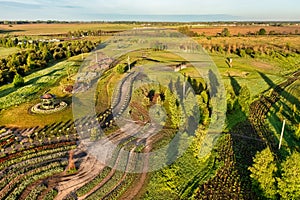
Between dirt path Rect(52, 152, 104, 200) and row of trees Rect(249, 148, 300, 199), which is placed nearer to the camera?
row of trees Rect(249, 148, 300, 199)

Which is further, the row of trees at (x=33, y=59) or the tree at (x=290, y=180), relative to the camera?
the row of trees at (x=33, y=59)

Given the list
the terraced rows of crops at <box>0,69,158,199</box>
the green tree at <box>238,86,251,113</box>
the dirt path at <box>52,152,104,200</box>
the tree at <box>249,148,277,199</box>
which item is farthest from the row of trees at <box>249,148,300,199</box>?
the green tree at <box>238,86,251,113</box>

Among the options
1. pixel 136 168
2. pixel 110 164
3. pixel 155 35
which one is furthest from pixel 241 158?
pixel 155 35

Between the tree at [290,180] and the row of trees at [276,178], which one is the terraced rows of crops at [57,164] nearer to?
the row of trees at [276,178]

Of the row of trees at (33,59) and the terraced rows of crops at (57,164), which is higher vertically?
the row of trees at (33,59)

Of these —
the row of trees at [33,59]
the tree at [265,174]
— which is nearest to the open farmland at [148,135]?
the tree at [265,174]

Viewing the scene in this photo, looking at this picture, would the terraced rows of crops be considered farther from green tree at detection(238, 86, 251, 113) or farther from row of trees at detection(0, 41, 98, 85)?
row of trees at detection(0, 41, 98, 85)

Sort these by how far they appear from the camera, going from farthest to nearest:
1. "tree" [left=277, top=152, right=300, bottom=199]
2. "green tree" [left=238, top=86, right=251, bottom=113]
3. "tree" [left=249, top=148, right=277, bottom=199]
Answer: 1. "green tree" [left=238, top=86, right=251, bottom=113]
2. "tree" [left=249, top=148, right=277, bottom=199]
3. "tree" [left=277, top=152, right=300, bottom=199]
